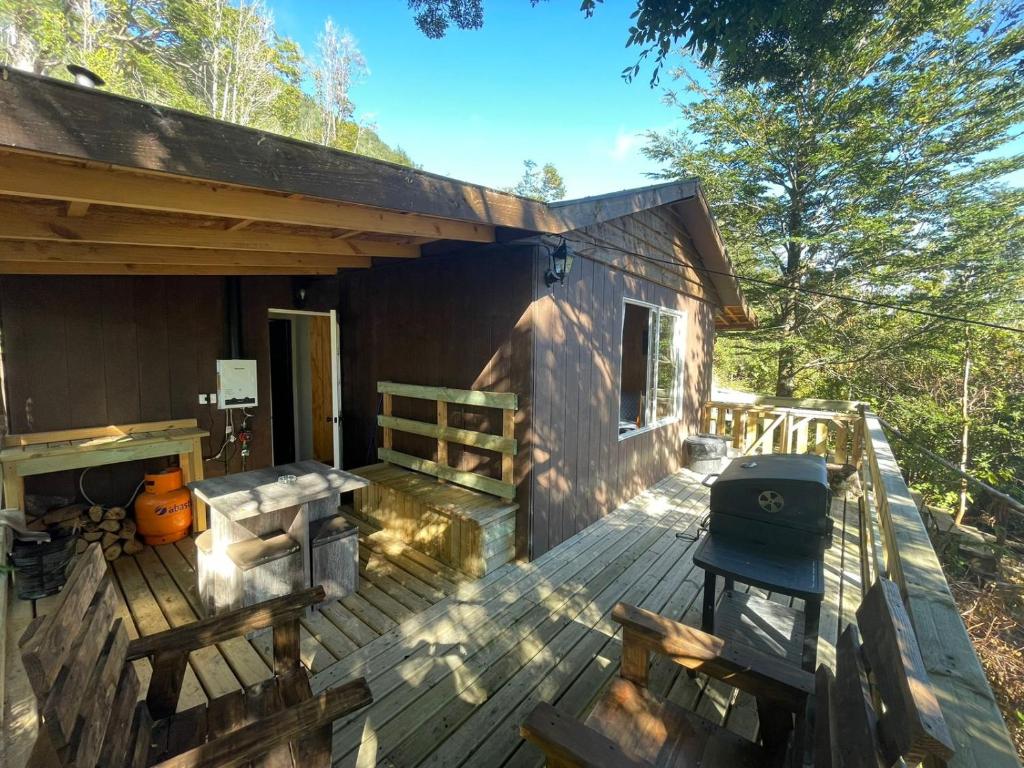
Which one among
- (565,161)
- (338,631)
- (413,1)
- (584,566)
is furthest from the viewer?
(565,161)

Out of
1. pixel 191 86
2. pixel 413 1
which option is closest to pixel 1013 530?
pixel 413 1

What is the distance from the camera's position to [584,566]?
10.7ft

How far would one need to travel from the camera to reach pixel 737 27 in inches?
118

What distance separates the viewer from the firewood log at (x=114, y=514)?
11.2ft

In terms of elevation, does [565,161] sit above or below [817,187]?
above

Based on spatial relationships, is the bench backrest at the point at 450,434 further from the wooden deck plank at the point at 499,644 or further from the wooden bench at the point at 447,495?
the wooden deck plank at the point at 499,644

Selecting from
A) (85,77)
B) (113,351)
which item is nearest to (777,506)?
(85,77)

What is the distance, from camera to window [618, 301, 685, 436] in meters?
4.88

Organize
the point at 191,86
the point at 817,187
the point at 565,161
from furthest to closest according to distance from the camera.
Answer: the point at 565,161 < the point at 191,86 < the point at 817,187

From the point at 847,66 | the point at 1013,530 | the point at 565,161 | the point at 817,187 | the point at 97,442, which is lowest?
the point at 1013,530

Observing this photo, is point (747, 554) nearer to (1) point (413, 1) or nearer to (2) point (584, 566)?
(2) point (584, 566)

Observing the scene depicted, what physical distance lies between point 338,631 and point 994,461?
13.2m

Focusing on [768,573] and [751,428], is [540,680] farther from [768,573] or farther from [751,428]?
[751,428]

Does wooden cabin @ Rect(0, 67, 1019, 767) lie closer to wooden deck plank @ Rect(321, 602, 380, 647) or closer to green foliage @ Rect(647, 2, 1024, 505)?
wooden deck plank @ Rect(321, 602, 380, 647)
